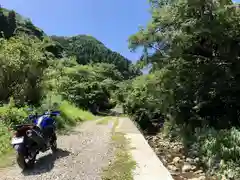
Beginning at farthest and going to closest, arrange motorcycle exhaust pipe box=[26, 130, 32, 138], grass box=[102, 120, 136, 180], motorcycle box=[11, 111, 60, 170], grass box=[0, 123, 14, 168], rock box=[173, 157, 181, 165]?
1. rock box=[173, 157, 181, 165]
2. grass box=[0, 123, 14, 168]
3. motorcycle exhaust pipe box=[26, 130, 32, 138]
4. motorcycle box=[11, 111, 60, 170]
5. grass box=[102, 120, 136, 180]

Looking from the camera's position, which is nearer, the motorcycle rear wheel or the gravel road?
the gravel road

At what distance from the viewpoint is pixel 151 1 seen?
15164 mm

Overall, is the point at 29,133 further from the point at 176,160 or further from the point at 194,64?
the point at 194,64

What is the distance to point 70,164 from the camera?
300 inches

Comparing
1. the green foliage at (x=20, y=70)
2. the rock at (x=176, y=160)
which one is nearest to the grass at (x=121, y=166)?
the rock at (x=176, y=160)

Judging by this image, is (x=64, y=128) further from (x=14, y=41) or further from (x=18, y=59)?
(x=14, y=41)

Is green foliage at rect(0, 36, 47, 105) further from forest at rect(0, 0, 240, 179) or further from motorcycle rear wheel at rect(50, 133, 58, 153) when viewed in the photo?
motorcycle rear wheel at rect(50, 133, 58, 153)

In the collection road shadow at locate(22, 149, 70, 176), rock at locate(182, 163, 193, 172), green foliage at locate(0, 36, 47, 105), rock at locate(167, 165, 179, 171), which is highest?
green foliage at locate(0, 36, 47, 105)

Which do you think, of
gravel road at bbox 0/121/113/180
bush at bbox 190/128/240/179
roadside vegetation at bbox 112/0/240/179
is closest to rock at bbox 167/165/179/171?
bush at bbox 190/128/240/179

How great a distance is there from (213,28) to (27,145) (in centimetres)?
786

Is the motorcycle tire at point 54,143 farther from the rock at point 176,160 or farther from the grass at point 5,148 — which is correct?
the rock at point 176,160

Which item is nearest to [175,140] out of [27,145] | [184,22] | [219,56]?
[219,56]

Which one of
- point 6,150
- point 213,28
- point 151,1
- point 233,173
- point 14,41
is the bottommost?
point 6,150

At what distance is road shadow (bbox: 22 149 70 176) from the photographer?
692 centimetres
